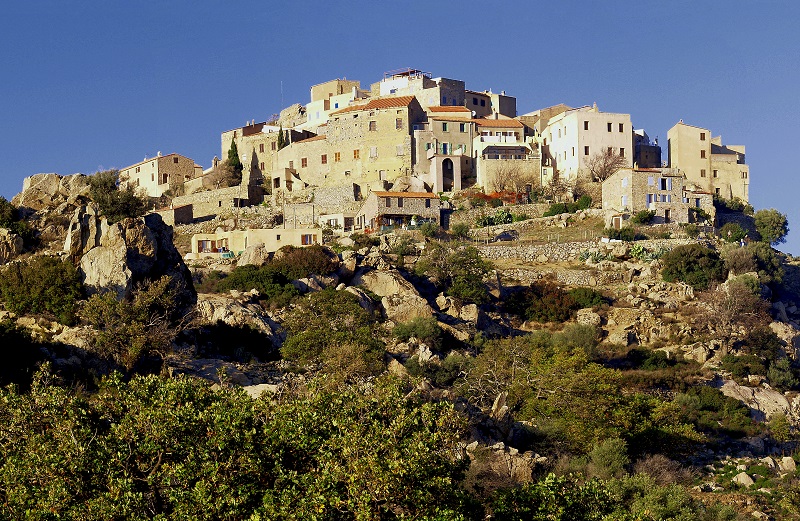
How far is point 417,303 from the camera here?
5341 cm

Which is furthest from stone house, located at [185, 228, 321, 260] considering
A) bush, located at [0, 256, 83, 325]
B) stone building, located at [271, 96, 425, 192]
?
bush, located at [0, 256, 83, 325]

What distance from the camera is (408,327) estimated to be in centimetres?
5016

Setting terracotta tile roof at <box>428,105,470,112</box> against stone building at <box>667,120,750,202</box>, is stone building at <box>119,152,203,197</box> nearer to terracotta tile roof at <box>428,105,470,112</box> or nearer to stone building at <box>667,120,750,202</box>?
terracotta tile roof at <box>428,105,470,112</box>

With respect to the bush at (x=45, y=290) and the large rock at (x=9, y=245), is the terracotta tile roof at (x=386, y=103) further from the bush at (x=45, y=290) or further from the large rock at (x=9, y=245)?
the bush at (x=45, y=290)

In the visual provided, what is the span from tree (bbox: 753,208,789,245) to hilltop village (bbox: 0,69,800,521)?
18 centimetres

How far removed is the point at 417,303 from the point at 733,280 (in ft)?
58.3

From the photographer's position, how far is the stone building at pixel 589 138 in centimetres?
7994

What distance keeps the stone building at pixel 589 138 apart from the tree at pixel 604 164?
22 centimetres

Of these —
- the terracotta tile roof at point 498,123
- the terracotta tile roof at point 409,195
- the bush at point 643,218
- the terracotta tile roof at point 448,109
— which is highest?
the terracotta tile roof at point 448,109

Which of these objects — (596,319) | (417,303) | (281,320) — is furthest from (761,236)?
(281,320)

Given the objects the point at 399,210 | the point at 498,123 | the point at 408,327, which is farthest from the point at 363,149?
the point at 408,327

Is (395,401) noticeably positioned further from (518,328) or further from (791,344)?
(791,344)

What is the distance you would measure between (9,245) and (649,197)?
36018mm

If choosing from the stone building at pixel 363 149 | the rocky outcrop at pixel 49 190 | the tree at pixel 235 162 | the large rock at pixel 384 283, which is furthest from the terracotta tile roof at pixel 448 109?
the large rock at pixel 384 283
